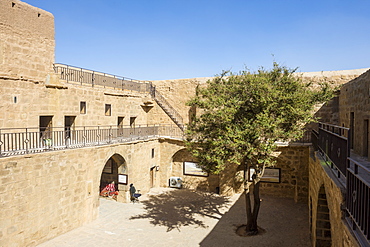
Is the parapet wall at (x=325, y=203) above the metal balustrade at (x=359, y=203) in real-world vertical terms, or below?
below

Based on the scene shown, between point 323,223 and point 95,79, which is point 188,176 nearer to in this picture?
point 95,79

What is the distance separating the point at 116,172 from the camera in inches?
637

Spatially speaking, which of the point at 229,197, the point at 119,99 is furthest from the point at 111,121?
the point at 229,197

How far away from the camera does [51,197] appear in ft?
33.8

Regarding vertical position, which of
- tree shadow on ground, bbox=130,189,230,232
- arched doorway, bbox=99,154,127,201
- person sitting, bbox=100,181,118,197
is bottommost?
tree shadow on ground, bbox=130,189,230,232

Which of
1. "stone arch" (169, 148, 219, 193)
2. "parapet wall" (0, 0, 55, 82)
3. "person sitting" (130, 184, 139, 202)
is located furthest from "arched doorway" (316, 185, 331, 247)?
"parapet wall" (0, 0, 55, 82)

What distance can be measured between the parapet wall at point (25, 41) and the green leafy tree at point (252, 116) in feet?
23.3

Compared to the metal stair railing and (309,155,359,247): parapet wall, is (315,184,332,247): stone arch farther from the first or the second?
the metal stair railing

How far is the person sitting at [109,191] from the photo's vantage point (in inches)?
602

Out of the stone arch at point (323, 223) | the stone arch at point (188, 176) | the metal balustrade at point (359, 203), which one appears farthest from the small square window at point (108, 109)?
the metal balustrade at point (359, 203)

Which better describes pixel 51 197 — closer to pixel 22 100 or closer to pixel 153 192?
pixel 22 100

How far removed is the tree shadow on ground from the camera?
41.0ft

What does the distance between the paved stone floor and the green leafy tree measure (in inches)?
106

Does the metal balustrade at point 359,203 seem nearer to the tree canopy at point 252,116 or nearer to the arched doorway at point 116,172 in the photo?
the tree canopy at point 252,116
